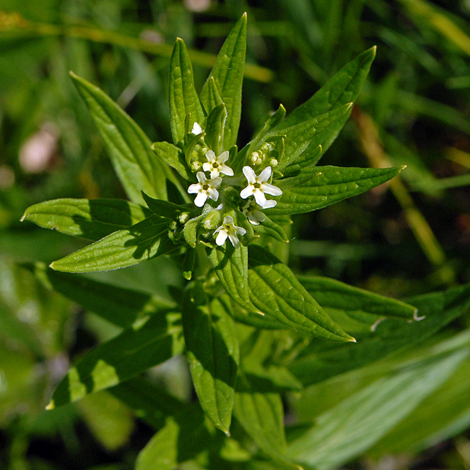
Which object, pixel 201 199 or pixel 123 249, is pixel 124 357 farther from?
pixel 201 199

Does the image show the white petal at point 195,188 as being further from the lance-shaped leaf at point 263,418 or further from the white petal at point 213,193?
the lance-shaped leaf at point 263,418

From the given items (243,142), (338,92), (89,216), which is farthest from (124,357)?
(243,142)

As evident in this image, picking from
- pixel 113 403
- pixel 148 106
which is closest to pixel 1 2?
pixel 148 106

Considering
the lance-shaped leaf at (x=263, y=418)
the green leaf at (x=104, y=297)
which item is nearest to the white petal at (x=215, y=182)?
the green leaf at (x=104, y=297)

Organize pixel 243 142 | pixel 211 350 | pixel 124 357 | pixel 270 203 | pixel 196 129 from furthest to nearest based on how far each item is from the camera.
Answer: pixel 243 142 < pixel 124 357 < pixel 211 350 < pixel 196 129 < pixel 270 203

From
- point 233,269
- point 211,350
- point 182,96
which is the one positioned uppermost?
point 182,96

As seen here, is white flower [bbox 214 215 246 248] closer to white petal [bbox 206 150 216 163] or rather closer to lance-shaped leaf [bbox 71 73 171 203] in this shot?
white petal [bbox 206 150 216 163]

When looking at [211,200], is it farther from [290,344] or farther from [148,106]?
[148,106]
